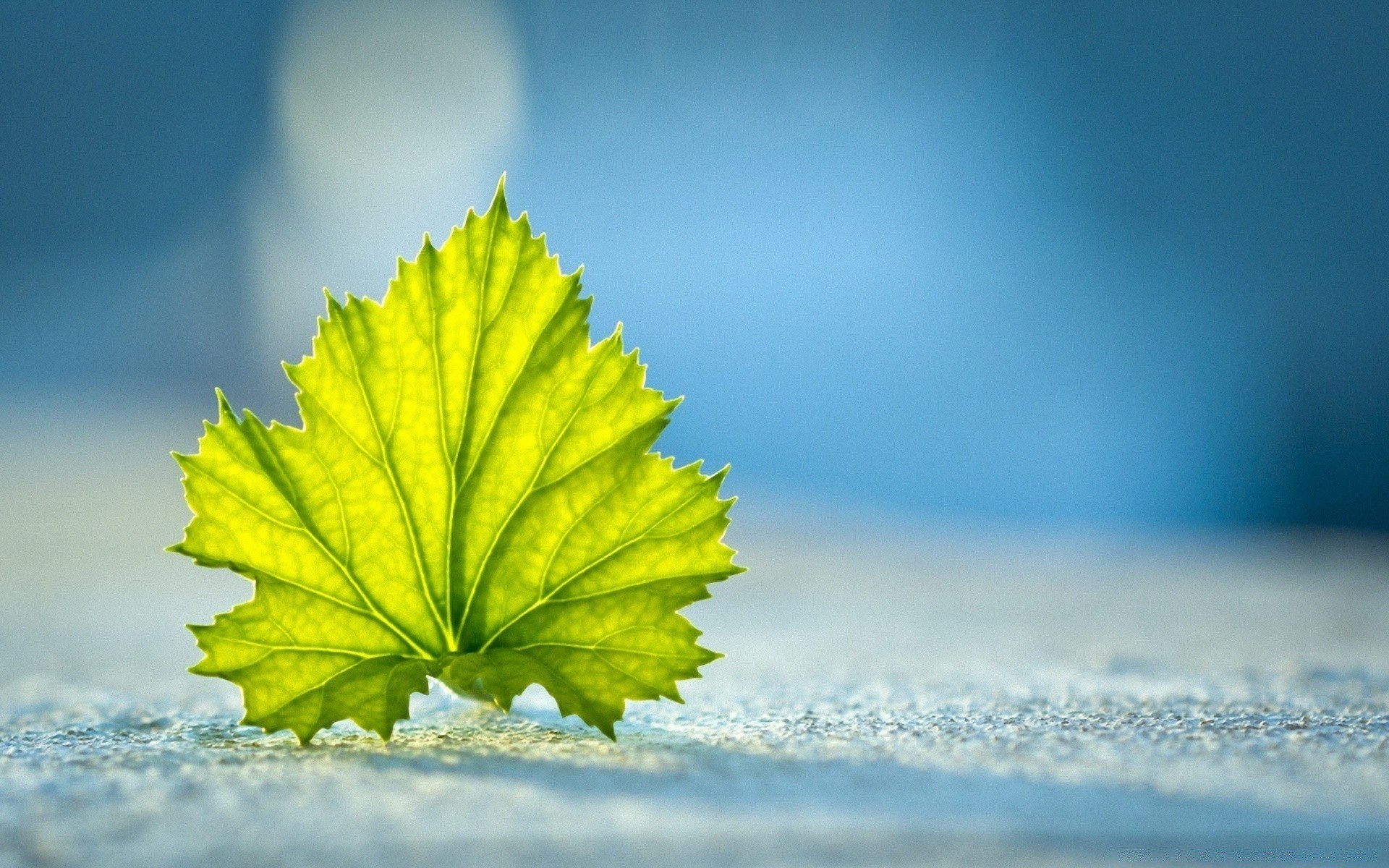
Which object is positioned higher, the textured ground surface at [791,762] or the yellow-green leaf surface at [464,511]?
the yellow-green leaf surface at [464,511]

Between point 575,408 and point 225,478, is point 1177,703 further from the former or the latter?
point 225,478

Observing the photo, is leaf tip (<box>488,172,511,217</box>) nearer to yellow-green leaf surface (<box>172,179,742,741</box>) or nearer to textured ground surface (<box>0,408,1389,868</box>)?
yellow-green leaf surface (<box>172,179,742,741</box>)

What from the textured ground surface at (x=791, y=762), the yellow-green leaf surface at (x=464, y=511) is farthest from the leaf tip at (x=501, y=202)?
the textured ground surface at (x=791, y=762)

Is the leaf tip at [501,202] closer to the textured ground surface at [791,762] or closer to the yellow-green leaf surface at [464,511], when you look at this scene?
the yellow-green leaf surface at [464,511]

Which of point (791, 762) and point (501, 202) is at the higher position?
point (501, 202)

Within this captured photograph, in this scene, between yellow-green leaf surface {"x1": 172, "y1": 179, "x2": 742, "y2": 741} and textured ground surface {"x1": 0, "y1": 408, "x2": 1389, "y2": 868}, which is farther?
yellow-green leaf surface {"x1": 172, "y1": 179, "x2": 742, "y2": 741}

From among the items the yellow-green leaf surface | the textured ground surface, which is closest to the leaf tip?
the yellow-green leaf surface
